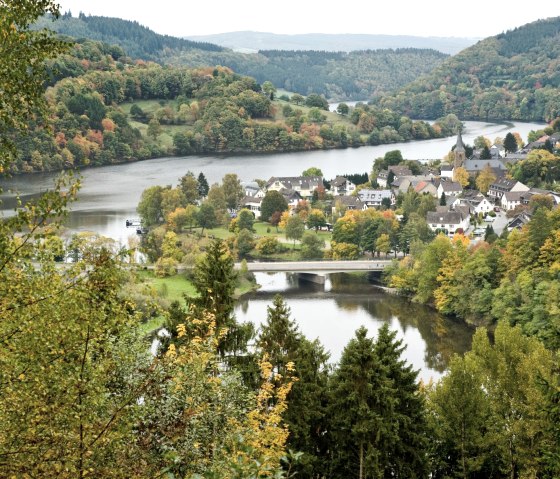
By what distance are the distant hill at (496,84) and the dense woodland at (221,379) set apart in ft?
270

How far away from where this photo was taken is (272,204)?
4953cm

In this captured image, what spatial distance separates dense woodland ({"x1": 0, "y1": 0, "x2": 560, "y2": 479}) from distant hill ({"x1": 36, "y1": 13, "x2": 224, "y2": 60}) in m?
136

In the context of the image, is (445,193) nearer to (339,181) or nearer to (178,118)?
(339,181)

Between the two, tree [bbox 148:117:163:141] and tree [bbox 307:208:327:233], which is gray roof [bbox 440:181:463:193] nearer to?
tree [bbox 307:208:327:233]

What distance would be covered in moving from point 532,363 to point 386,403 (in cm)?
439

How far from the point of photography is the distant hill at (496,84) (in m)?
111

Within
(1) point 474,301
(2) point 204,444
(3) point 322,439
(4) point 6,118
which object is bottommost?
(1) point 474,301

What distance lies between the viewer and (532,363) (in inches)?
656

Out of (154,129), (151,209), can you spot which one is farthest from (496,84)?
(151,209)

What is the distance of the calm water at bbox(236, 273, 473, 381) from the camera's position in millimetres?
→ 28641

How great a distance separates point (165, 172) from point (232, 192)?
774 inches

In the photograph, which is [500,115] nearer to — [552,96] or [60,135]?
[552,96]

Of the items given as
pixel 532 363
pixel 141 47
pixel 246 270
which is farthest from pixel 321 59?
pixel 532 363

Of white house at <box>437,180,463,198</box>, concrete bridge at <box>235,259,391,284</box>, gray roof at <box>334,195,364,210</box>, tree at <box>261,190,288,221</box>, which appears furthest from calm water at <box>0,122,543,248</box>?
white house at <box>437,180,463,198</box>
